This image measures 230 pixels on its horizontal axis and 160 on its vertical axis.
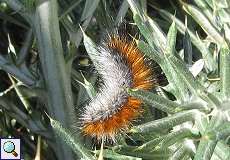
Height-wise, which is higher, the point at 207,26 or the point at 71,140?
the point at 207,26

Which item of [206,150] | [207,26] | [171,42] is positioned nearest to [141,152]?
[206,150]

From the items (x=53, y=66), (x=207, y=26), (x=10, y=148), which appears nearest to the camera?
(x=207, y=26)

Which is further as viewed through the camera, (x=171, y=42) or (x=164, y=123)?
(x=171, y=42)

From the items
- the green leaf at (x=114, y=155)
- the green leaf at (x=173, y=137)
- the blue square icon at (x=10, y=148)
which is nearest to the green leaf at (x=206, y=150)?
the green leaf at (x=173, y=137)

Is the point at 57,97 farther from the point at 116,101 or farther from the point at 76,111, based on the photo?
the point at 116,101

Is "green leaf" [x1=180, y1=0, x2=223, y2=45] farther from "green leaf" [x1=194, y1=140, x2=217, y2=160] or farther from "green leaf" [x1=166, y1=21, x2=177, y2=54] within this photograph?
"green leaf" [x1=194, y1=140, x2=217, y2=160]

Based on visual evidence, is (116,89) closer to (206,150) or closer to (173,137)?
(173,137)

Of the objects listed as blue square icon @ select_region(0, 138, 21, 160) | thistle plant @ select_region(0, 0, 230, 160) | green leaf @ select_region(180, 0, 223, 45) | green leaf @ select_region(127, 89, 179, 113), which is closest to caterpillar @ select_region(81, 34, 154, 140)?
thistle plant @ select_region(0, 0, 230, 160)
